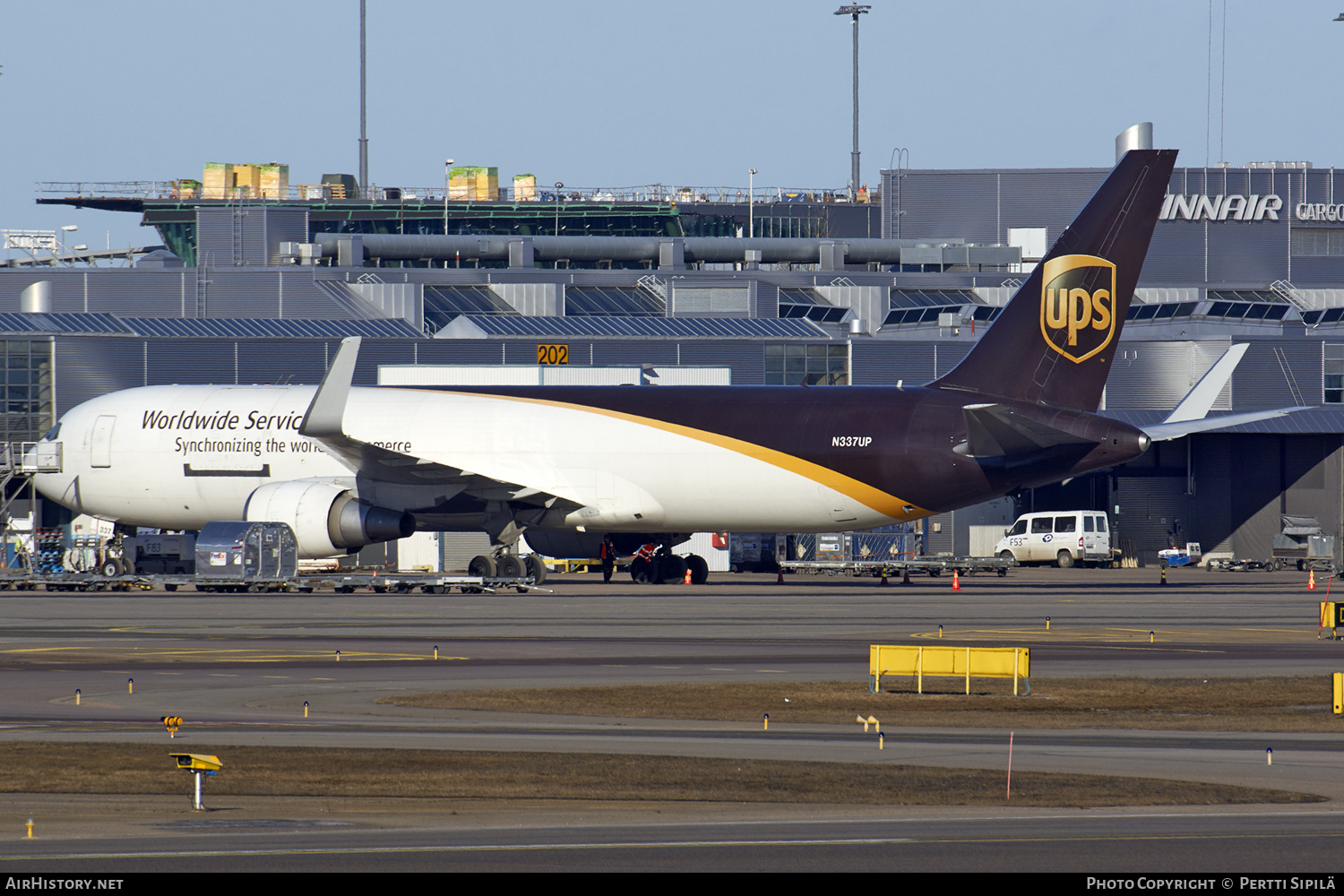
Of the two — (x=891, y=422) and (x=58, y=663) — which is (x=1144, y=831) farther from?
(x=891, y=422)

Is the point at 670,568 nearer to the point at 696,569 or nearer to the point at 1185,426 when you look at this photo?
the point at 696,569

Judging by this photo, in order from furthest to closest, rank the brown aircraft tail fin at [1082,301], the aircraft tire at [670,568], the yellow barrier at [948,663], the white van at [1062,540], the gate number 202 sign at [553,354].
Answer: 1. the white van at [1062,540]
2. the gate number 202 sign at [553,354]
3. the aircraft tire at [670,568]
4. the brown aircraft tail fin at [1082,301]
5. the yellow barrier at [948,663]

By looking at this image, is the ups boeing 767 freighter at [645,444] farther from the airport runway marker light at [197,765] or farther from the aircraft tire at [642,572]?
the airport runway marker light at [197,765]

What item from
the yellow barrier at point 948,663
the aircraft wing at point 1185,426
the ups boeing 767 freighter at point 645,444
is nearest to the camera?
the yellow barrier at point 948,663

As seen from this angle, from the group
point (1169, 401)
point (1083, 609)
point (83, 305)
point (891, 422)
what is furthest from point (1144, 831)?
point (83, 305)

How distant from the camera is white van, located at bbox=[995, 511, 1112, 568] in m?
68.9

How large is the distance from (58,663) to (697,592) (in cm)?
2316

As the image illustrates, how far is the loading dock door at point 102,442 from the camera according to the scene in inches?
1956

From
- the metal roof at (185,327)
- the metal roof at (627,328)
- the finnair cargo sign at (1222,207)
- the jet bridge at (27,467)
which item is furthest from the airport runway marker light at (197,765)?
the finnair cargo sign at (1222,207)

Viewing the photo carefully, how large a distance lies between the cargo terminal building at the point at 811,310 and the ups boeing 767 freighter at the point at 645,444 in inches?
602

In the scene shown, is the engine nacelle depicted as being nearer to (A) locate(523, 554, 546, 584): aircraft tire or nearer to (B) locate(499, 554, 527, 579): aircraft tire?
(B) locate(499, 554, 527, 579): aircraft tire

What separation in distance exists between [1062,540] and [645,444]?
97.0 feet

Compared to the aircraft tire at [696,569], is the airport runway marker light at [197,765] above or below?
above

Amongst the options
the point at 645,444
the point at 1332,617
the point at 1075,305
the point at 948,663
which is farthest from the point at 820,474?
the point at 948,663
